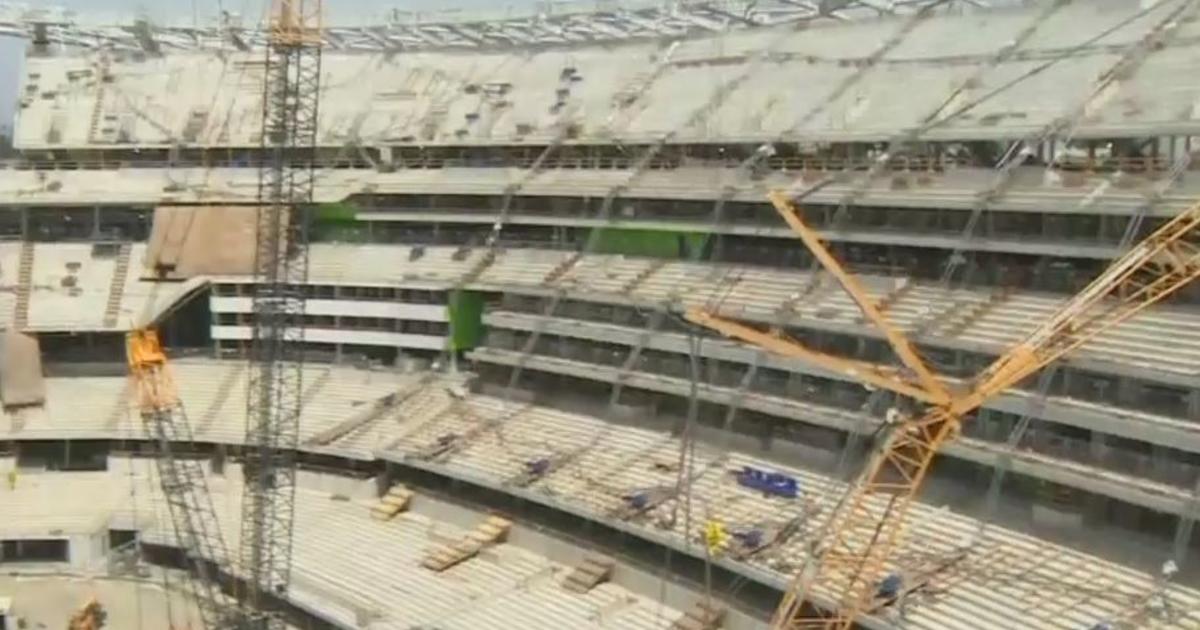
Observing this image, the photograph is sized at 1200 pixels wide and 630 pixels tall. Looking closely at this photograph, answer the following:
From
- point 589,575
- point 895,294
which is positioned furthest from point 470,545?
point 895,294

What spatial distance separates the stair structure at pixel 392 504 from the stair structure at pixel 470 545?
2.83 meters

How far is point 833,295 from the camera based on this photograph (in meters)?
30.4

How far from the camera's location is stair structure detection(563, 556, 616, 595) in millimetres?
28295

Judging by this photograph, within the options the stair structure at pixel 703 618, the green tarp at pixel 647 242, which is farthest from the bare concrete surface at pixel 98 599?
the green tarp at pixel 647 242

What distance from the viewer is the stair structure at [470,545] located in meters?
30.1

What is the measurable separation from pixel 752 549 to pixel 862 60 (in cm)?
1680

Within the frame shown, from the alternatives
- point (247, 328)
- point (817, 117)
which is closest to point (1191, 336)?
point (817, 117)

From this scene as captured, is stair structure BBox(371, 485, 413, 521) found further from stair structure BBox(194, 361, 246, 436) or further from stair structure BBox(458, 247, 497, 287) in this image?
stair structure BBox(458, 247, 497, 287)

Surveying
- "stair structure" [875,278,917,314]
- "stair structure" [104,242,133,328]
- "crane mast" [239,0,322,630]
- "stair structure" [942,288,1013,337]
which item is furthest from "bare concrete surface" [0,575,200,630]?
"stair structure" [942,288,1013,337]

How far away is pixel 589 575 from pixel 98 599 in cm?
1305

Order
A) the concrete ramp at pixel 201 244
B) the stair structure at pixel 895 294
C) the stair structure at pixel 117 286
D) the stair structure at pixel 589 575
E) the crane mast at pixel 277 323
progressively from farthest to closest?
the concrete ramp at pixel 201 244 → the stair structure at pixel 117 286 → the crane mast at pixel 277 323 → the stair structure at pixel 895 294 → the stair structure at pixel 589 575

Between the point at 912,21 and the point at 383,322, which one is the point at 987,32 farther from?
the point at 383,322

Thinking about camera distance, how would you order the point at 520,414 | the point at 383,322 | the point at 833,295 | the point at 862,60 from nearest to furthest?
the point at 833,295 < the point at 520,414 < the point at 862,60 < the point at 383,322

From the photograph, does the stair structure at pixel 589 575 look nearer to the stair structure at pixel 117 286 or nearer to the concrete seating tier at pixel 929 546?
the concrete seating tier at pixel 929 546
